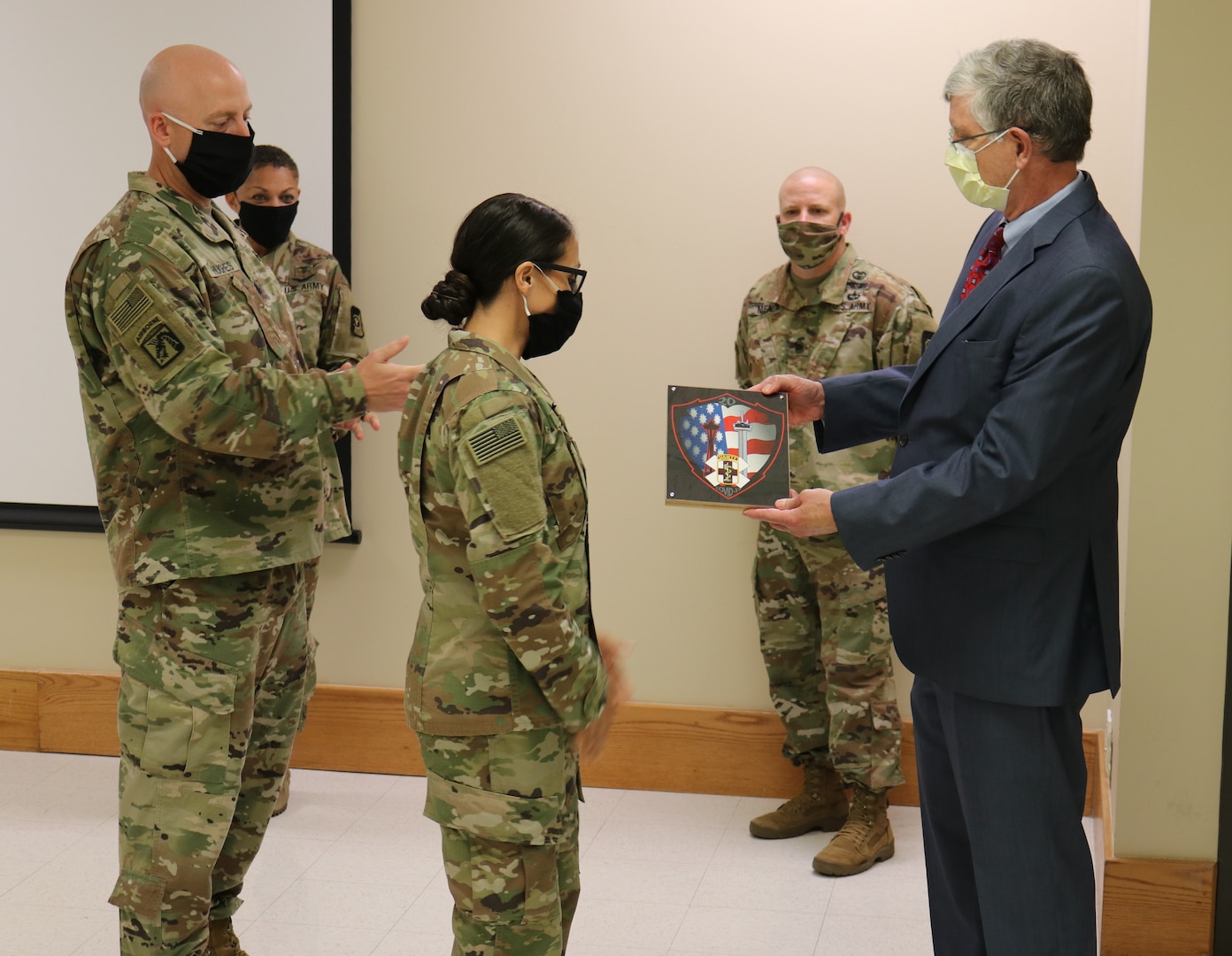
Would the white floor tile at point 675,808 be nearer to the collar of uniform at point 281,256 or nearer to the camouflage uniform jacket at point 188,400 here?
the camouflage uniform jacket at point 188,400

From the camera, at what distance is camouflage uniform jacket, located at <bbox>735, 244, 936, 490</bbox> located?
137 inches

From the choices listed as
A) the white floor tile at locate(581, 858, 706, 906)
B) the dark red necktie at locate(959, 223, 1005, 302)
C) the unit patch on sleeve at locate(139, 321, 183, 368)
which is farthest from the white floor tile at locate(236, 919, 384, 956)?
the dark red necktie at locate(959, 223, 1005, 302)

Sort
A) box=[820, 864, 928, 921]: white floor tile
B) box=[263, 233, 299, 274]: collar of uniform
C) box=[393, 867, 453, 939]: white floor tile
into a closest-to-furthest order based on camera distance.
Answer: box=[393, 867, 453, 939]: white floor tile → box=[820, 864, 928, 921]: white floor tile → box=[263, 233, 299, 274]: collar of uniform

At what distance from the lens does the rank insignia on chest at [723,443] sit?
2340 millimetres

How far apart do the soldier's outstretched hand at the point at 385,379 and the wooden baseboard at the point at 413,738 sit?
1818 mm

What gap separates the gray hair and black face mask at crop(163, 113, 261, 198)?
1.44 m

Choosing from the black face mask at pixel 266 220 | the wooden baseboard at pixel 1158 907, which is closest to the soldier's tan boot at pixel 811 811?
the wooden baseboard at pixel 1158 907

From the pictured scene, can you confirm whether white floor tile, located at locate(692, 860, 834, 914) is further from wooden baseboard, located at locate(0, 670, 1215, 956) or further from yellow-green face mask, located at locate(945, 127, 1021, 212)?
yellow-green face mask, located at locate(945, 127, 1021, 212)

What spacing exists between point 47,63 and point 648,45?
6.26 feet

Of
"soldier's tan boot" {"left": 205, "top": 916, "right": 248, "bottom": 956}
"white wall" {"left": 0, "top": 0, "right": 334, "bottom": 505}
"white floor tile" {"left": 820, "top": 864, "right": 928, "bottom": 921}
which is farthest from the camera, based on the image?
"white wall" {"left": 0, "top": 0, "right": 334, "bottom": 505}

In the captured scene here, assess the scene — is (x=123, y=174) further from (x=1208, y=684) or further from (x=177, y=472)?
(x=1208, y=684)

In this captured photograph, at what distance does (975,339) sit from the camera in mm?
2084

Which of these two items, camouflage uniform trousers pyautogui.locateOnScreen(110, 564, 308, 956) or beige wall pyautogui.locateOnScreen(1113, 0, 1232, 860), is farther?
beige wall pyautogui.locateOnScreen(1113, 0, 1232, 860)

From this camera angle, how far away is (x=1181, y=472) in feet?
8.71
